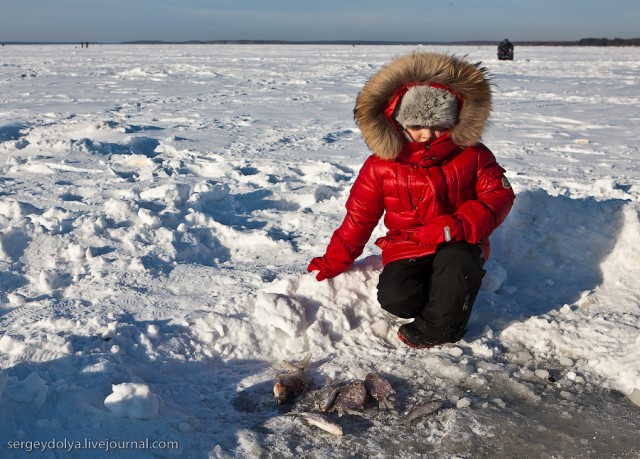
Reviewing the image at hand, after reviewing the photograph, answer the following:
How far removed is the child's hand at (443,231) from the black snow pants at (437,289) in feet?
0.14

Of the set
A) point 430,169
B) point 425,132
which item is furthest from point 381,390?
point 425,132

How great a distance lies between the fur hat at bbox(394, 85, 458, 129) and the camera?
2.28 metres

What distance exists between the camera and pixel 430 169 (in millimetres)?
2387

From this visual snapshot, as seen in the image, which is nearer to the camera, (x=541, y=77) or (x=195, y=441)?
(x=195, y=441)

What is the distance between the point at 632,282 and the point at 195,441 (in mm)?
2284

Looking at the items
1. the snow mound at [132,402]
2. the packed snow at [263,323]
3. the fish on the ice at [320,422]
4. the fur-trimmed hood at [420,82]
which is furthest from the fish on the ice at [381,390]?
the fur-trimmed hood at [420,82]

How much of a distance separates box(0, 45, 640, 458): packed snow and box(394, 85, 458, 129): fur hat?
29.9 inches

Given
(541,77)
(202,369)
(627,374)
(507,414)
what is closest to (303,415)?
(202,369)

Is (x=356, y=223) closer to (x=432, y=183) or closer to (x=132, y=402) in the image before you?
(x=432, y=183)

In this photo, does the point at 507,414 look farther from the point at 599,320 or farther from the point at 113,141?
the point at 113,141

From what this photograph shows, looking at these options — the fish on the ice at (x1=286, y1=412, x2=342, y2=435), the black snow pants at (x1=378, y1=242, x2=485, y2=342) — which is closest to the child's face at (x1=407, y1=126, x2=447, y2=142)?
the black snow pants at (x1=378, y1=242, x2=485, y2=342)

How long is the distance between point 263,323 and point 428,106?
114 cm

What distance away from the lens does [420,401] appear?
2051mm

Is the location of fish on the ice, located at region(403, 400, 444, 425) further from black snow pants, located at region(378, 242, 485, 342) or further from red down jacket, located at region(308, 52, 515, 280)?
red down jacket, located at region(308, 52, 515, 280)
